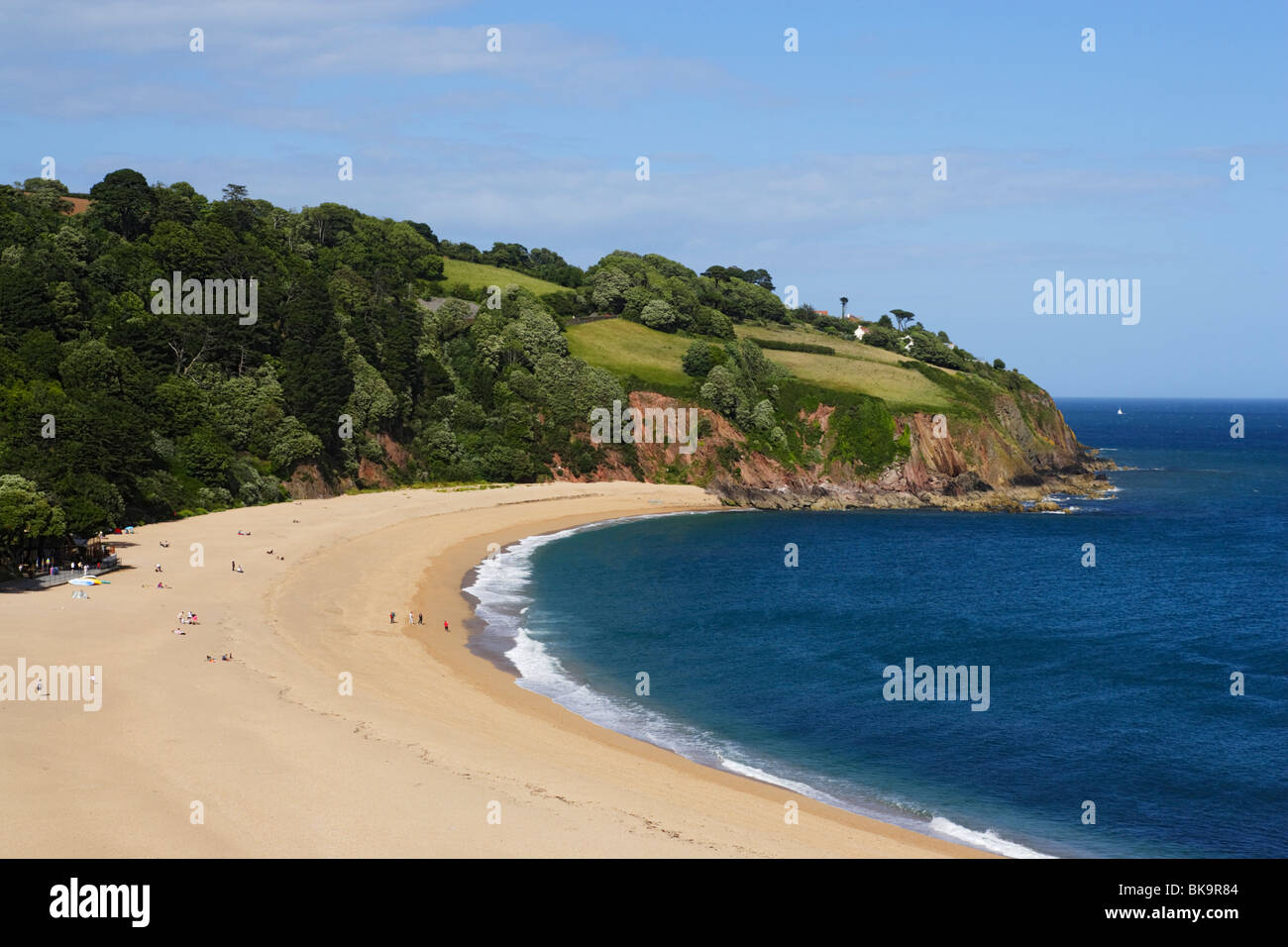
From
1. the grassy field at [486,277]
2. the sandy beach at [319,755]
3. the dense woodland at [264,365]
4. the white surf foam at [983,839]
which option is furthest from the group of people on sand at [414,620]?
the grassy field at [486,277]

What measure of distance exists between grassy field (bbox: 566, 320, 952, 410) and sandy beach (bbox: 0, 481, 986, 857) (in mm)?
69182

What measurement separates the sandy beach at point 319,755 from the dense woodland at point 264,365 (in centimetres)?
1267

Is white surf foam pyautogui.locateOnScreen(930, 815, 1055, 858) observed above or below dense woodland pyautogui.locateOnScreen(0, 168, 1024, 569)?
below

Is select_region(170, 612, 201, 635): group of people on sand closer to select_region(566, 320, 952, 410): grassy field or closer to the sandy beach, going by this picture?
the sandy beach

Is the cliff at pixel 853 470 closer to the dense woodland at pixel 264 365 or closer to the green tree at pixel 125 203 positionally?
the dense woodland at pixel 264 365

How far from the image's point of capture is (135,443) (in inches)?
2507

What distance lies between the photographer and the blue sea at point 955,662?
103 feet

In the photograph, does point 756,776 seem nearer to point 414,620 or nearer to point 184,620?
point 414,620

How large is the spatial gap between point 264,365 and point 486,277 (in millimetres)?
55326

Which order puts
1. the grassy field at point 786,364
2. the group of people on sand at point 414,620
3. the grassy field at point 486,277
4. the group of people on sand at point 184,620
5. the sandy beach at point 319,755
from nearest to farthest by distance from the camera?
1. the sandy beach at point 319,755
2. the group of people on sand at point 184,620
3. the group of people on sand at point 414,620
4. the grassy field at point 786,364
5. the grassy field at point 486,277

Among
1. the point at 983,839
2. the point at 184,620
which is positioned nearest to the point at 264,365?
the point at 184,620

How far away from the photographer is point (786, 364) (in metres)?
129

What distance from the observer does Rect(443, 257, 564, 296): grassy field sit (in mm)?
135625

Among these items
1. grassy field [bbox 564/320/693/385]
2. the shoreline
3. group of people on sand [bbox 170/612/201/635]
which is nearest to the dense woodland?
grassy field [bbox 564/320/693/385]
